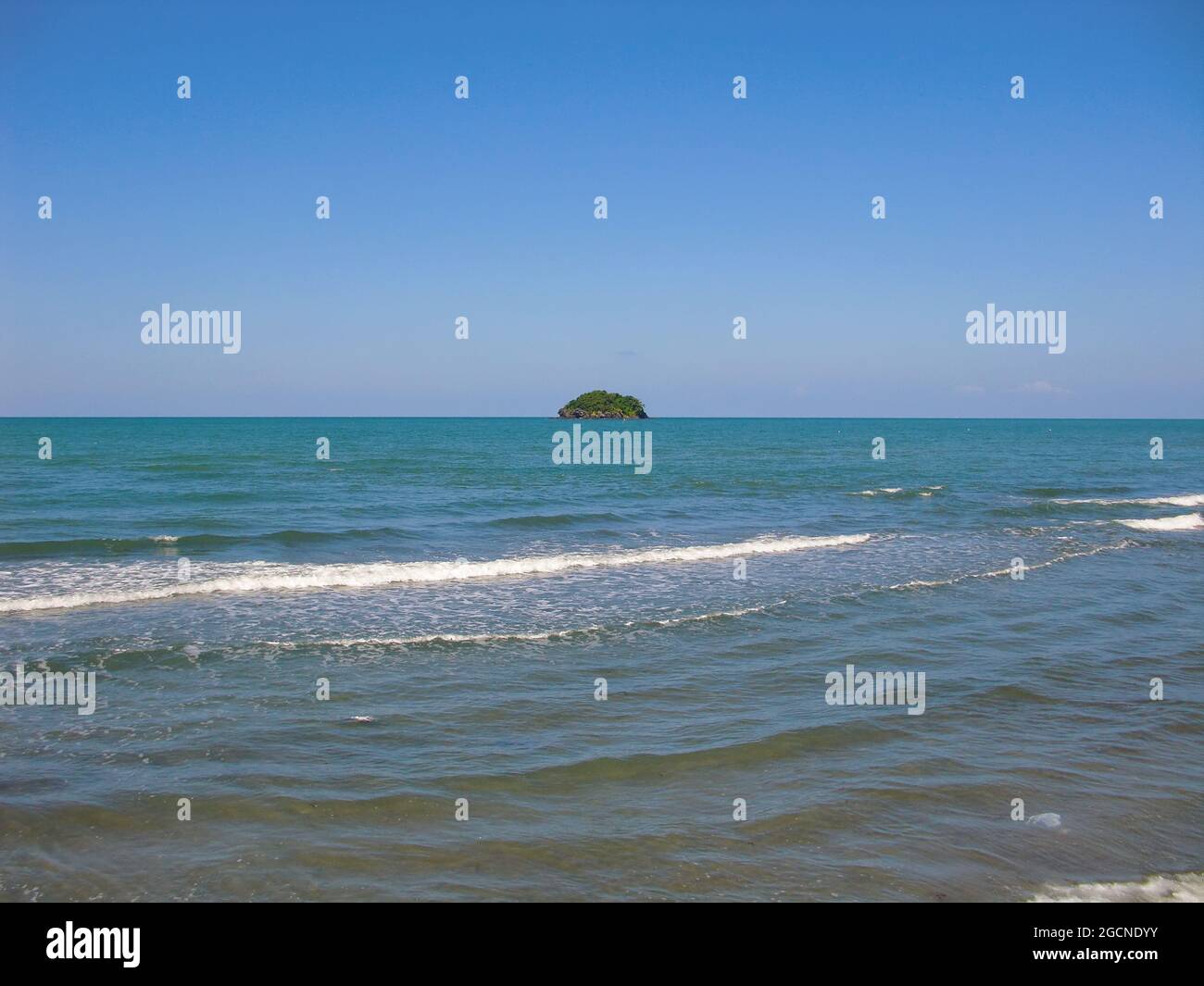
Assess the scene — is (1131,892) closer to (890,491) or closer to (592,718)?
(592,718)

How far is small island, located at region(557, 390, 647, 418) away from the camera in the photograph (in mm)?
155000

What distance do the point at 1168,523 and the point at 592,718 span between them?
2812cm

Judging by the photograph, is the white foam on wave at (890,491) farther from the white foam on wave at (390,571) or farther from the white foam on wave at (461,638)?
the white foam on wave at (461,638)

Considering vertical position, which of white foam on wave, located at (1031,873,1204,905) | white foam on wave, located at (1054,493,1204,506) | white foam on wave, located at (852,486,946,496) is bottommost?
white foam on wave, located at (1031,873,1204,905)

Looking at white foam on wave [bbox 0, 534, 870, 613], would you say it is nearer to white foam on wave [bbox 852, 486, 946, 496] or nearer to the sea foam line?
the sea foam line

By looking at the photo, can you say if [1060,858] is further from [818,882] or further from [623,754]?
[623,754]

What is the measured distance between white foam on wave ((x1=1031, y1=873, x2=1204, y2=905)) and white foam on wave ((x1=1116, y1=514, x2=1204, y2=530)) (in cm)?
2581

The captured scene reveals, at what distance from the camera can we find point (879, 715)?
10180mm

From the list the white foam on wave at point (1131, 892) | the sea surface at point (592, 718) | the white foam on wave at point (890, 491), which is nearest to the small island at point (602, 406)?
the white foam on wave at point (890, 491)

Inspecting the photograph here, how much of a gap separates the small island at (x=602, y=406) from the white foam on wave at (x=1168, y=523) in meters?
126

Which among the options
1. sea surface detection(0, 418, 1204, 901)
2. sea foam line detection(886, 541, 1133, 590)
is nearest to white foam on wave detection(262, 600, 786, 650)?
sea surface detection(0, 418, 1204, 901)

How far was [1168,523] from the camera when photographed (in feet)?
98.1

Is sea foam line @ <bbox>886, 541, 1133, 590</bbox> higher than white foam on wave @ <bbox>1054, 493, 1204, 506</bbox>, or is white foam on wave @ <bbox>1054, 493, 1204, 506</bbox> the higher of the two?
white foam on wave @ <bbox>1054, 493, 1204, 506</bbox>

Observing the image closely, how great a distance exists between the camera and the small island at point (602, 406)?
15500 cm
